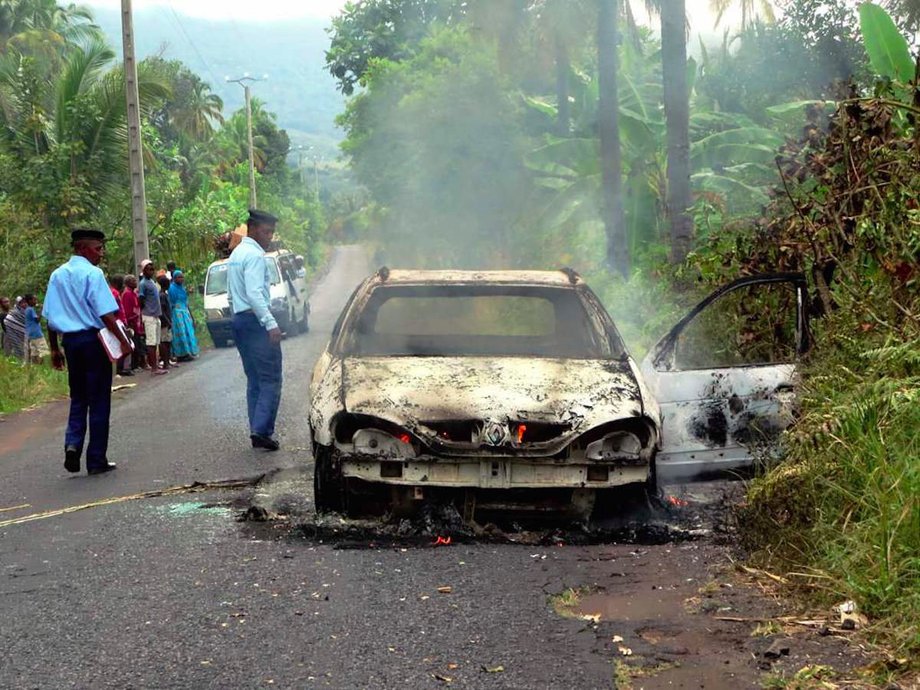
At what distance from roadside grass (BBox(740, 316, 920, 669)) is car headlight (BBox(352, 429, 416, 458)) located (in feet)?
5.99

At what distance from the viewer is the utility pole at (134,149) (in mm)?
23250

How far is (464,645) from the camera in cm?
477

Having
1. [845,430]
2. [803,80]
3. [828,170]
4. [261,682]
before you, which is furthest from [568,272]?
[803,80]

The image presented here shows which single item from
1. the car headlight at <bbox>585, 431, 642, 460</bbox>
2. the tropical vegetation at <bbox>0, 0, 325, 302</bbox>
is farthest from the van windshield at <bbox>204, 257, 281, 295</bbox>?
the car headlight at <bbox>585, 431, 642, 460</bbox>

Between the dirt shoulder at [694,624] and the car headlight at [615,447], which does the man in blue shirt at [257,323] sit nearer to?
the car headlight at [615,447]

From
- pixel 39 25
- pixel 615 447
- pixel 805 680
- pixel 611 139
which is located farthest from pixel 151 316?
pixel 39 25

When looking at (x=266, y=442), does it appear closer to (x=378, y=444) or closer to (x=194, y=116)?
(x=378, y=444)

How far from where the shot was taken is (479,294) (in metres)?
8.06

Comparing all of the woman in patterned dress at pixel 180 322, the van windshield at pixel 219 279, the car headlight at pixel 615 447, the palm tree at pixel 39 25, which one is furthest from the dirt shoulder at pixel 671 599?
the palm tree at pixel 39 25

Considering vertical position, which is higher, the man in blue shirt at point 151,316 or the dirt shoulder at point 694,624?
the man in blue shirt at point 151,316

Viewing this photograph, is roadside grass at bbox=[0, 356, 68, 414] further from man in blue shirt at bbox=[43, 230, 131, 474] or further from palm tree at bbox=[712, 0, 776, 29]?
palm tree at bbox=[712, 0, 776, 29]

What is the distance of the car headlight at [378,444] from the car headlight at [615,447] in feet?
3.20

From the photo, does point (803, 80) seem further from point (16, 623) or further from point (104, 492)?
point (16, 623)

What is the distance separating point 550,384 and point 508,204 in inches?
1098
